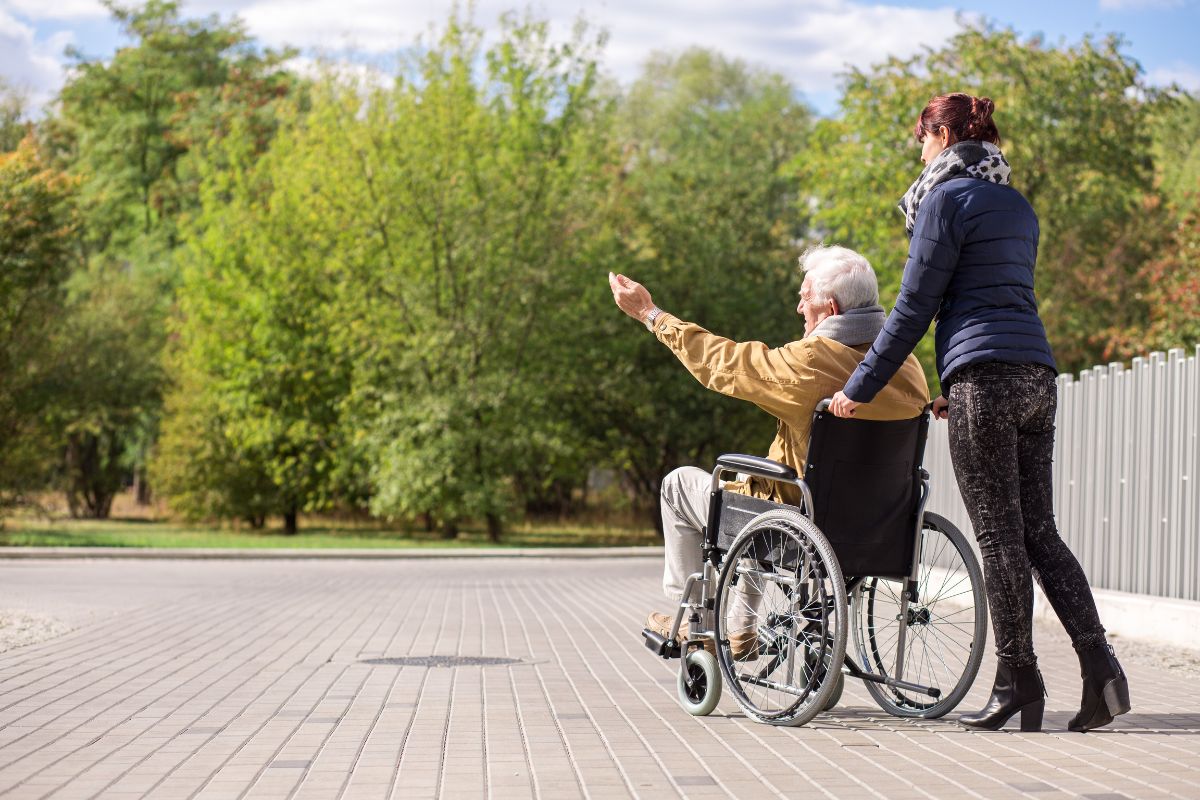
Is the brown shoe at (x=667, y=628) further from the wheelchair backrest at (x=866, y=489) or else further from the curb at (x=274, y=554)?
the curb at (x=274, y=554)

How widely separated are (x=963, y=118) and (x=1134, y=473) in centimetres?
541

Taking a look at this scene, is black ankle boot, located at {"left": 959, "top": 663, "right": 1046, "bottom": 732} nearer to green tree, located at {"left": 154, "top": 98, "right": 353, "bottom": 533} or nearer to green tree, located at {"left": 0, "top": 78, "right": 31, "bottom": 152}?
green tree, located at {"left": 154, "top": 98, "right": 353, "bottom": 533}

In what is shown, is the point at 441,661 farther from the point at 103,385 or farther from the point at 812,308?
the point at 103,385

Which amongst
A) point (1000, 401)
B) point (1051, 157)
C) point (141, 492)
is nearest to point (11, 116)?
point (141, 492)

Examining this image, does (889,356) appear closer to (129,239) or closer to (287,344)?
(287,344)

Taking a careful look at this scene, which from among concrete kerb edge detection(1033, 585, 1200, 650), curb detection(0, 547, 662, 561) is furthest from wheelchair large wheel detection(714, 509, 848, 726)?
curb detection(0, 547, 662, 561)

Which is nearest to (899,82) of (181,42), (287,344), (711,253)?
(711,253)

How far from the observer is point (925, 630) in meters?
6.23

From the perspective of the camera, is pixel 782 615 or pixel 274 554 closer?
pixel 782 615

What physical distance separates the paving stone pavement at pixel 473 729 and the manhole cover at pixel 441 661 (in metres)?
0.05

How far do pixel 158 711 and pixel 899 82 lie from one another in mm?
32459

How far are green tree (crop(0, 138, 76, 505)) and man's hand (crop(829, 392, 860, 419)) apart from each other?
23.5 metres

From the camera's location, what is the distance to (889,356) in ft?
19.0

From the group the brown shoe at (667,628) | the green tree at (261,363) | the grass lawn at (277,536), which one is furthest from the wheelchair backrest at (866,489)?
the green tree at (261,363)
